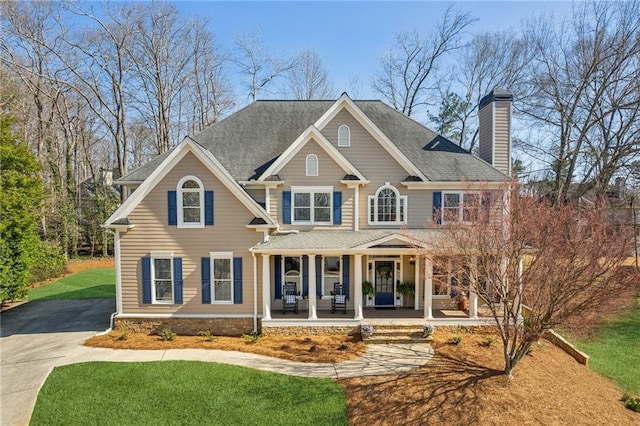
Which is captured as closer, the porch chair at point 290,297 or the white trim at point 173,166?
the white trim at point 173,166

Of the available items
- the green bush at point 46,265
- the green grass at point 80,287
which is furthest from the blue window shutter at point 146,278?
the green bush at point 46,265

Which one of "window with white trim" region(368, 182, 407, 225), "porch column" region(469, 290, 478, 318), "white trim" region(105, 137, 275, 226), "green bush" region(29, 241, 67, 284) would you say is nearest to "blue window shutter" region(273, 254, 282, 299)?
"white trim" region(105, 137, 275, 226)

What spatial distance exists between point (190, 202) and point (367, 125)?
318 inches

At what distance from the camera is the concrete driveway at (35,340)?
8.09 metres

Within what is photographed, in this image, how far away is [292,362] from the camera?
9.88 metres

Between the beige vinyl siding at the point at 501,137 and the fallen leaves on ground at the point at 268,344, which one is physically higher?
the beige vinyl siding at the point at 501,137

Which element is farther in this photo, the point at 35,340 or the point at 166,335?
the point at 166,335

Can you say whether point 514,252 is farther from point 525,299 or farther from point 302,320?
point 302,320

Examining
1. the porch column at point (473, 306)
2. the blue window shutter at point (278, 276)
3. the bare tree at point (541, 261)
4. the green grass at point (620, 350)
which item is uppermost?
the bare tree at point (541, 261)

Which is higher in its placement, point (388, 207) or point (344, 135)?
point (344, 135)

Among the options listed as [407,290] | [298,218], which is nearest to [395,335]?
[407,290]

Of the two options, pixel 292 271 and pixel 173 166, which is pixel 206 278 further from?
pixel 173 166

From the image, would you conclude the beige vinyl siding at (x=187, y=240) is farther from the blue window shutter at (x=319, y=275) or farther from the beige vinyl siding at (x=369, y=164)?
the beige vinyl siding at (x=369, y=164)

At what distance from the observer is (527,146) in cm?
2675
